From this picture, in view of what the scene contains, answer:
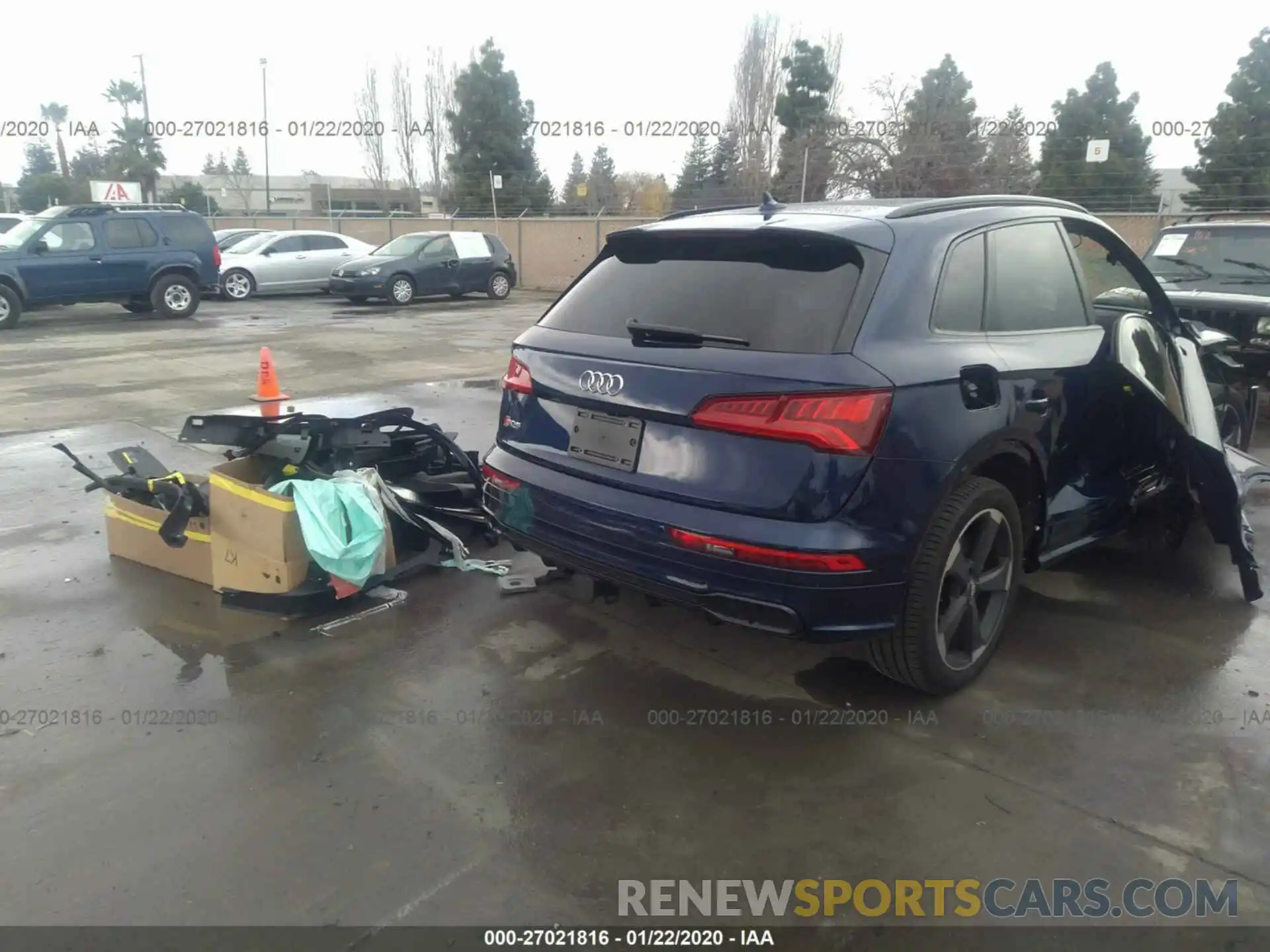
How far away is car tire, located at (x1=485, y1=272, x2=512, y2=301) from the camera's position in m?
20.8

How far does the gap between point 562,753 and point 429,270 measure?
17837mm

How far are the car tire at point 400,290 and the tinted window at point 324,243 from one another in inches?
115

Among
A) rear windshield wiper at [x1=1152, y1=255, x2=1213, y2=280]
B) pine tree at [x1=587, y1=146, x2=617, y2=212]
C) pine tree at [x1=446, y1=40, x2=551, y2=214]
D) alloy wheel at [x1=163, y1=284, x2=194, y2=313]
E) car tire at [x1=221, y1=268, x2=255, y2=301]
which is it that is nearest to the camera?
rear windshield wiper at [x1=1152, y1=255, x2=1213, y2=280]

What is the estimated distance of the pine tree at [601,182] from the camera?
3384cm

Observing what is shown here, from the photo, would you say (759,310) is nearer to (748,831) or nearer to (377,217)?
(748,831)

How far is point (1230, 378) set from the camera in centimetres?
692

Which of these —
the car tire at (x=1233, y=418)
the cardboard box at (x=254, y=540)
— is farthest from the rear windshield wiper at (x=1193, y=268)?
the cardboard box at (x=254, y=540)

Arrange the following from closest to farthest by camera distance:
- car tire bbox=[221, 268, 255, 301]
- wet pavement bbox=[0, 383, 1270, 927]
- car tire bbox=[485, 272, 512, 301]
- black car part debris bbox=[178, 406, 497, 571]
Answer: wet pavement bbox=[0, 383, 1270, 927]
black car part debris bbox=[178, 406, 497, 571]
car tire bbox=[221, 268, 255, 301]
car tire bbox=[485, 272, 512, 301]

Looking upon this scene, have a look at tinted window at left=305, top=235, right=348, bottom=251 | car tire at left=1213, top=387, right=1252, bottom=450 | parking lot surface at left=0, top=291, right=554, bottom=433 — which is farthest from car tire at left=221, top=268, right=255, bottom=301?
car tire at left=1213, top=387, right=1252, bottom=450

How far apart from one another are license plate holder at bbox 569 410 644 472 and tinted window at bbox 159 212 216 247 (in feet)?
51.3

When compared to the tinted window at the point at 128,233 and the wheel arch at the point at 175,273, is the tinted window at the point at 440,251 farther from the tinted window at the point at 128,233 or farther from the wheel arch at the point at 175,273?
the tinted window at the point at 128,233

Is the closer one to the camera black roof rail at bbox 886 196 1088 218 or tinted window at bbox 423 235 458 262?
black roof rail at bbox 886 196 1088 218

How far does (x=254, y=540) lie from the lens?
424cm

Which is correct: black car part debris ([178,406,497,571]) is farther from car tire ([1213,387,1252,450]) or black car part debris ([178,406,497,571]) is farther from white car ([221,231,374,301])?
white car ([221,231,374,301])
